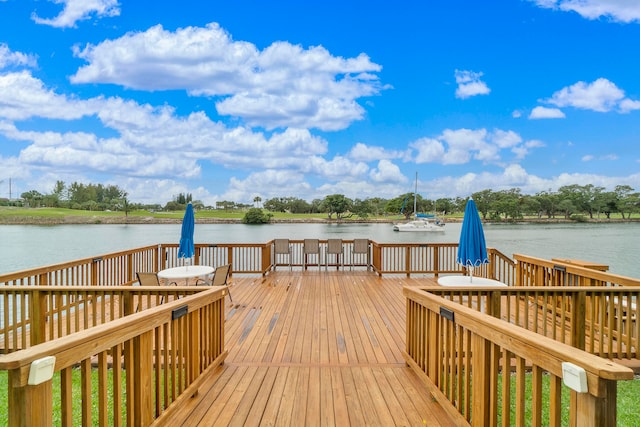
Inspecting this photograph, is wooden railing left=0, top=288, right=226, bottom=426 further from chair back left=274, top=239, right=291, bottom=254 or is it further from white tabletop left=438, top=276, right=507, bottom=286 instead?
chair back left=274, top=239, right=291, bottom=254

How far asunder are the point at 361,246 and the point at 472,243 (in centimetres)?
488

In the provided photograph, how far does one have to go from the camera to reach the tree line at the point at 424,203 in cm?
3625

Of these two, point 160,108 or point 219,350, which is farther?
point 160,108

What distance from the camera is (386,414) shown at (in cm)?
257

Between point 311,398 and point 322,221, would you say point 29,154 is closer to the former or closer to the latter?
point 322,221

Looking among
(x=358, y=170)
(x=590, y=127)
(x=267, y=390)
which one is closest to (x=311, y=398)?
(x=267, y=390)

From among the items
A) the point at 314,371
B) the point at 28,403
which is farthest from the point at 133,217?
the point at 28,403

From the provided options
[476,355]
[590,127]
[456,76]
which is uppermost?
[456,76]

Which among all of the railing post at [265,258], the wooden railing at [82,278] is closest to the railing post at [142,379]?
the wooden railing at [82,278]

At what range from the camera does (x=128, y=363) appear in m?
2.04

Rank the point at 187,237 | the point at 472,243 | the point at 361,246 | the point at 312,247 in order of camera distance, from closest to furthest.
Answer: the point at 472,243
the point at 187,237
the point at 361,246
the point at 312,247

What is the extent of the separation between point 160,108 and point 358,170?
20.4 metres

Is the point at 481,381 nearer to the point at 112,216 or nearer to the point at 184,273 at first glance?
the point at 184,273

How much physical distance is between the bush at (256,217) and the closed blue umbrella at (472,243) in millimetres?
32963
